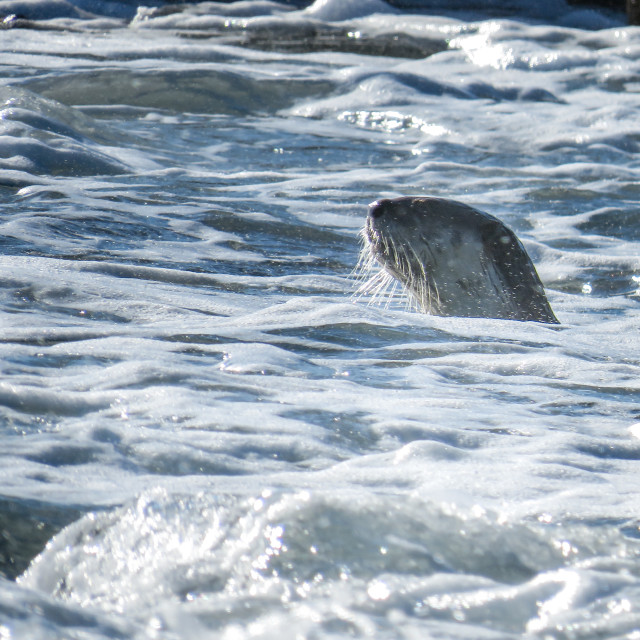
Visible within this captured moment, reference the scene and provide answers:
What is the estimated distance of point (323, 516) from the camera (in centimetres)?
201

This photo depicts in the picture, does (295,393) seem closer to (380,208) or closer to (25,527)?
(25,527)

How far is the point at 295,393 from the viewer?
3.04 metres

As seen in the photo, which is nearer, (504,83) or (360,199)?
(360,199)

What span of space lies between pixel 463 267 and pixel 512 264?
21 centimetres

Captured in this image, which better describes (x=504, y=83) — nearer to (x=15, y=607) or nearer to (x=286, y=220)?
(x=286, y=220)

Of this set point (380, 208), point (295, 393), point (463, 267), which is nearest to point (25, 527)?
point (295, 393)

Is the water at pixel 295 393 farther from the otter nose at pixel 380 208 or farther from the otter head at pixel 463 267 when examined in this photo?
the otter nose at pixel 380 208

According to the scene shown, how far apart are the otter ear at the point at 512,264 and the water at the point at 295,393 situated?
0.20m

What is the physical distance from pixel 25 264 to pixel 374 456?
7.85 ft

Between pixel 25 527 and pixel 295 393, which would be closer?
pixel 25 527

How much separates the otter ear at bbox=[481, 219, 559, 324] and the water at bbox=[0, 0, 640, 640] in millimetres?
199

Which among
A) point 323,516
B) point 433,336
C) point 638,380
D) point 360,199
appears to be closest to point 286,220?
point 360,199

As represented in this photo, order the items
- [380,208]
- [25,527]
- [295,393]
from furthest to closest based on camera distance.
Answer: [380,208]
[295,393]
[25,527]

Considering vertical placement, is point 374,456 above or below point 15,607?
below
